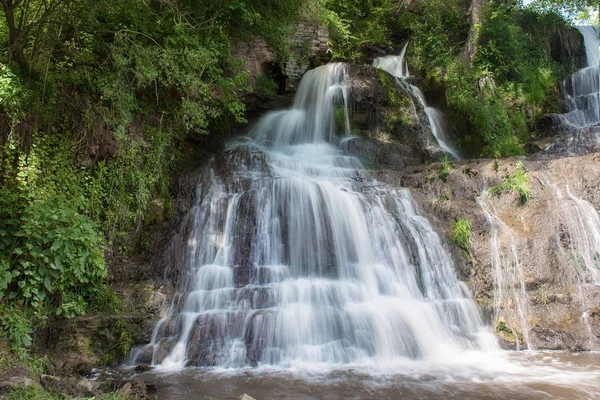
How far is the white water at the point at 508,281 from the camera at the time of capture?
8.14 meters

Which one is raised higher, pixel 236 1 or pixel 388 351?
pixel 236 1

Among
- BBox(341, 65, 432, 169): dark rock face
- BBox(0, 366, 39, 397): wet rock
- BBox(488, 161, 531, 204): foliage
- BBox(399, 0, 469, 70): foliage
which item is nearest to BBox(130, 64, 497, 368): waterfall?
BBox(488, 161, 531, 204): foliage

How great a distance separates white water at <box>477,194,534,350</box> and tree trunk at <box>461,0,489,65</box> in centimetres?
1049

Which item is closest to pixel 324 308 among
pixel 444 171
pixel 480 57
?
pixel 444 171

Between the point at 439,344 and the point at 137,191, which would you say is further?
the point at 137,191

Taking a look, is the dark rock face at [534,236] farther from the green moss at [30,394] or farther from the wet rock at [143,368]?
the green moss at [30,394]

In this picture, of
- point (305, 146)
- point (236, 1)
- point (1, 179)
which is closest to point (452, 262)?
point (305, 146)

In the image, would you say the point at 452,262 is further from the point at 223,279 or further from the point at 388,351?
the point at 223,279

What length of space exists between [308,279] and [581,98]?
47.7 feet

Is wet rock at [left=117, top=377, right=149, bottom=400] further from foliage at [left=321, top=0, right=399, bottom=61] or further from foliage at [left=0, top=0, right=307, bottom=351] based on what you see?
foliage at [left=321, top=0, right=399, bottom=61]

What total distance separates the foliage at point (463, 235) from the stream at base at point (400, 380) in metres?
2.69

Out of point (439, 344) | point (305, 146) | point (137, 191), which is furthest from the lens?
point (305, 146)

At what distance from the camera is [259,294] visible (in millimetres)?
7785

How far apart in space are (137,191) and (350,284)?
463cm
